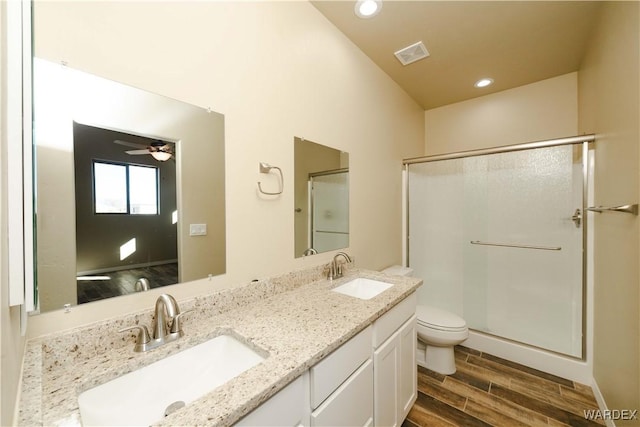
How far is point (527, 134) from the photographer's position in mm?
2629

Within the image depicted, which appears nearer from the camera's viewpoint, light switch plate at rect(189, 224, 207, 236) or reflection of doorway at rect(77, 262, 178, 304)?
reflection of doorway at rect(77, 262, 178, 304)

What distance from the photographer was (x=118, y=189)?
0.90 meters

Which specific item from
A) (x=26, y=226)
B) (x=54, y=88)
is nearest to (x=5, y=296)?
(x=26, y=226)

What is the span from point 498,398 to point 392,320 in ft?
3.89

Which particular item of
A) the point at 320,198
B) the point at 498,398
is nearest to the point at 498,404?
the point at 498,398

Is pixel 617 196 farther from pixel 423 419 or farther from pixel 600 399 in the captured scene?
pixel 423 419

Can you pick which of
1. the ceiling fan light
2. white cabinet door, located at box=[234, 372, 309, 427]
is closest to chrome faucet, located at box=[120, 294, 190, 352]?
white cabinet door, located at box=[234, 372, 309, 427]

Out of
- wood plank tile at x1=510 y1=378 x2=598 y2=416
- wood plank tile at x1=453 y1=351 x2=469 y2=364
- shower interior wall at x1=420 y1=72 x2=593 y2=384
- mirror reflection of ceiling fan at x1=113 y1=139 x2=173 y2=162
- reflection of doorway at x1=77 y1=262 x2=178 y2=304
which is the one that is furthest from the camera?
wood plank tile at x1=453 y1=351 x2=469 y2=364

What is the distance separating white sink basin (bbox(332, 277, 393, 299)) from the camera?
1.62 meters

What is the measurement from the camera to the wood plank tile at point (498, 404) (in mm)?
1526

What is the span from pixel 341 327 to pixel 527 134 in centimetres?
301

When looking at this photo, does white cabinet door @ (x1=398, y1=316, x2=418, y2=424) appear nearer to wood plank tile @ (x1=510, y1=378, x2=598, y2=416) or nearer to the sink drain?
wood plank tile @ (x1=510, y1=378, x2=598, y2=416)

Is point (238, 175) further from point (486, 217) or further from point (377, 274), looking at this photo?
point (486, 217)

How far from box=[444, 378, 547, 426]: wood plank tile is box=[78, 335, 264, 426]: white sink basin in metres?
1.73
